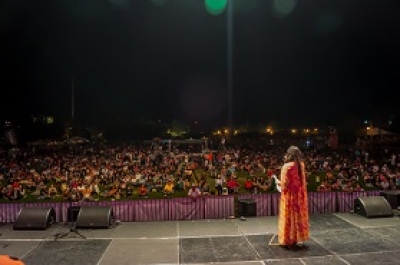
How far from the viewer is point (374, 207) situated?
12.4 metres

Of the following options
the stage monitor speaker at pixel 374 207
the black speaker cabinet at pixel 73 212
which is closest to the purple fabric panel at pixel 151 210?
the black speaker cabinet at pixel 73 212

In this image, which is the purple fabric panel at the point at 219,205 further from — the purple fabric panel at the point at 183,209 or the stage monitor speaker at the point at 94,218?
the stage monitor speaker at the point at 94,218

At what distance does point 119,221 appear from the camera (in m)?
12.4

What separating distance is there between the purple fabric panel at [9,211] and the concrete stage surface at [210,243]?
59 centimetres

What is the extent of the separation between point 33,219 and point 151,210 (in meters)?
3.67

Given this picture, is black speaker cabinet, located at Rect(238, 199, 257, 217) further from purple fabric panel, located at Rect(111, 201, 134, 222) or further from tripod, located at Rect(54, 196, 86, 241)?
tripod, located at Rect(54, 196, 86, 241)

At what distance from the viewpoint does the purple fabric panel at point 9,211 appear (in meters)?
12.7

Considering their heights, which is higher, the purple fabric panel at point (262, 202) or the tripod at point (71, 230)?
the purple fabric panel at point (262, 202)

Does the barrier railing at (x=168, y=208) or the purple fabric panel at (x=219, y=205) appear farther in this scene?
the purple fabric panel at (x=219, y=205)

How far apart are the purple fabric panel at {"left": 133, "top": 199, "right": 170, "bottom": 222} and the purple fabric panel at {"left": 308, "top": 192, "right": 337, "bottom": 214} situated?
5.02 meters

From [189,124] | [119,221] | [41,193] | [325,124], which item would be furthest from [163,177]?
[189,124]

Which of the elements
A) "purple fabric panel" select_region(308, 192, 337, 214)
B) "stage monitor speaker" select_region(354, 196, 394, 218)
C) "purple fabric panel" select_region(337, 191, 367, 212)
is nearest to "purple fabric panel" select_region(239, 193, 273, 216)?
"purple fabric panel" select_region(308, 192, 337, 214)

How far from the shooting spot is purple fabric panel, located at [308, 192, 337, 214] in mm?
13430

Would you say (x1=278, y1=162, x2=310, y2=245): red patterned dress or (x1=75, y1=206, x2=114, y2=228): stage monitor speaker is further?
(x1=75, y1=206, x2=114, y2=228): stage monitor speaker
